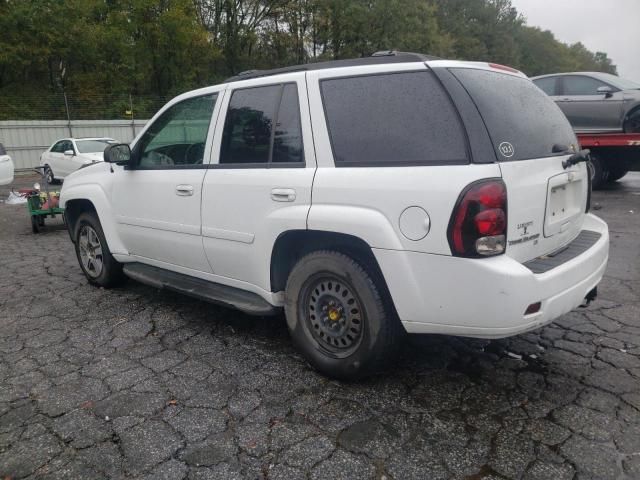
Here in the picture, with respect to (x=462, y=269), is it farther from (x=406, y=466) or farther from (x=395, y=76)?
(x=395, y=76)

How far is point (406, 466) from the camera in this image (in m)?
2.32

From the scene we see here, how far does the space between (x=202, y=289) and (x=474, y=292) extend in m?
2.10

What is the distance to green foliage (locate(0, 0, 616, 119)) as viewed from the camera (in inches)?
920

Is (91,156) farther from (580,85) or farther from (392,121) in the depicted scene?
(392,121)

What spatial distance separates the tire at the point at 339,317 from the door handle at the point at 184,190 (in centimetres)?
110

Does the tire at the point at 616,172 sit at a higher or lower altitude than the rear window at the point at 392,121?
lower

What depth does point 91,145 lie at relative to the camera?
1488 centimetres

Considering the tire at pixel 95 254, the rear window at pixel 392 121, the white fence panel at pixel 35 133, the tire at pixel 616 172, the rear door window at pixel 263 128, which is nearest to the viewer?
the rear window at pixel 392 121

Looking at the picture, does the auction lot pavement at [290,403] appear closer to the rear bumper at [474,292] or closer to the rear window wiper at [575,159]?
the rear bumper at [474,292]

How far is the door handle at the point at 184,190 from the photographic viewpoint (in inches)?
147

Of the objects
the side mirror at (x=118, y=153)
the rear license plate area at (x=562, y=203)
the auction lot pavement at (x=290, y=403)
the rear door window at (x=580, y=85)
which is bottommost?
the auction lot pavement at (x=290, y=403)

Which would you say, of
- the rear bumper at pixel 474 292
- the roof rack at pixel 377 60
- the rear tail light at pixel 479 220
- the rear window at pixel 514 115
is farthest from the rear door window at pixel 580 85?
the rear tail light at pixel 479 220

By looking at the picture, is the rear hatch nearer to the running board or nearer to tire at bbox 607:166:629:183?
the running board

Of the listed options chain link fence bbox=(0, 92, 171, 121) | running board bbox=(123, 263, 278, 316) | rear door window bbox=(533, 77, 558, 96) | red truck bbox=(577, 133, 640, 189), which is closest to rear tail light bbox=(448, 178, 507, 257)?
running board bbox=(123, 263, 278, 316)
